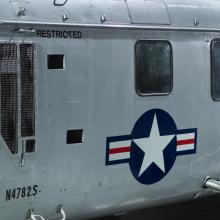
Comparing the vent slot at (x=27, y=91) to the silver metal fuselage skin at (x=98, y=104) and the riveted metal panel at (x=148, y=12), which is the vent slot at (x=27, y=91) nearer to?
the silver metal fuselage skin at (x=98, y=104)

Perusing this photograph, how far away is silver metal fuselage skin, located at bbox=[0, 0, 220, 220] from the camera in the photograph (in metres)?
4.98

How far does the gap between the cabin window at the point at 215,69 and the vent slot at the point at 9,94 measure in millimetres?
2374

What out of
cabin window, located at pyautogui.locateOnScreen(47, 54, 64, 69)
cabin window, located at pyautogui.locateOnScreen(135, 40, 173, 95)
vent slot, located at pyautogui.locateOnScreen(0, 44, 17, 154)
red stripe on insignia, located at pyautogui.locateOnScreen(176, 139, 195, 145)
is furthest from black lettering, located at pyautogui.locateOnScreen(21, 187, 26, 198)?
red stripe on insignia, located at pyautogui.locateOnScreen(176, 139, 195, 145)

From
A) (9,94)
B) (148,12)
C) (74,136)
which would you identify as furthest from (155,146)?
(9,94)

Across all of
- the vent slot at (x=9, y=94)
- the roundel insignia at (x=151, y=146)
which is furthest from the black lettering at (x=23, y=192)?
the roundel insignia at (x=151, y=146)

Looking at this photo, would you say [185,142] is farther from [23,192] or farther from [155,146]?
[23,192]

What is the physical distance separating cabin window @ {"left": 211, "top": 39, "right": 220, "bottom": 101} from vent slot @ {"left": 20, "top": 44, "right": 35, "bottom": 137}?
222 cm

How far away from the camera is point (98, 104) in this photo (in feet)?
17.5

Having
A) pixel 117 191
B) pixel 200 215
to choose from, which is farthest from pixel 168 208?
pixel 117 191

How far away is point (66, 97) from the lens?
5.14 metres

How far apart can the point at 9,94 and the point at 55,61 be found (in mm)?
525

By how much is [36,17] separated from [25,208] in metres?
1.69

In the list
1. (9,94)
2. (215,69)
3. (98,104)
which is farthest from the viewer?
(215,69)

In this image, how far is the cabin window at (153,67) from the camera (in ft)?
18.5
